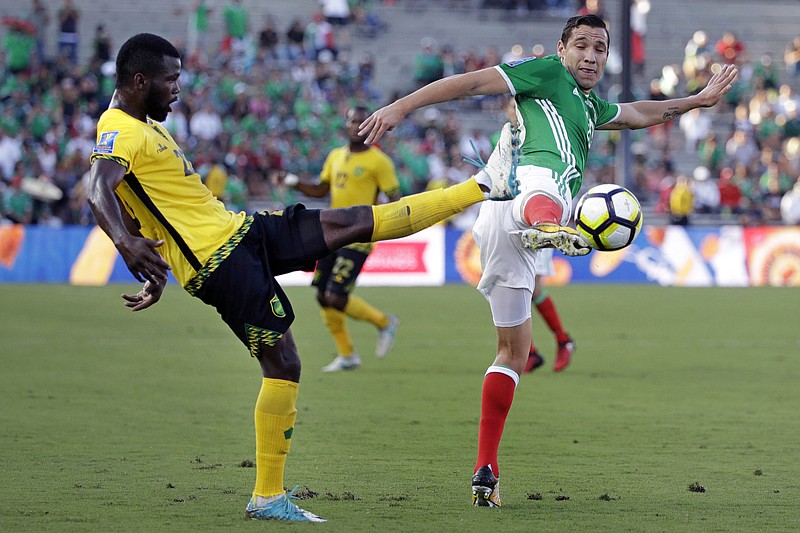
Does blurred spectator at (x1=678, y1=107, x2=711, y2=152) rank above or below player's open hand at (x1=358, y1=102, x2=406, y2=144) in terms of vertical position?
below

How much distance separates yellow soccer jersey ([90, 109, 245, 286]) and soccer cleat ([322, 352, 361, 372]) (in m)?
6.41

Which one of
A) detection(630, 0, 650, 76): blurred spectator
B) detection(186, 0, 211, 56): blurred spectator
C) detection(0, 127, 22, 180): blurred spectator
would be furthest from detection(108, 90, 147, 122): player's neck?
detection(630, 0, 650, 76): blurred spectator

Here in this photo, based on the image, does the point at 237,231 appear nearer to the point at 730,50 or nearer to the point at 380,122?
the point at 380,122

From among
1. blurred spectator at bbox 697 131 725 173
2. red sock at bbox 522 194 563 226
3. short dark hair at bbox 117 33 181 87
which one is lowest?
blurred spectator at bbox 697 131 725 173

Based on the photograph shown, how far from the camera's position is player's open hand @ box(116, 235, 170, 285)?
16.6 feet

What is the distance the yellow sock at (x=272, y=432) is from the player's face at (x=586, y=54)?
6.97ft

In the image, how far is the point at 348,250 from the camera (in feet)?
40.3

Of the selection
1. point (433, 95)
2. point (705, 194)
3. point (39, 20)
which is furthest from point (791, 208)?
point (433, 95)

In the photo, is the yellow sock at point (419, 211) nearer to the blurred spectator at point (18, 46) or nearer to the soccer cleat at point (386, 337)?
the soccer cleat at point (386, 337)

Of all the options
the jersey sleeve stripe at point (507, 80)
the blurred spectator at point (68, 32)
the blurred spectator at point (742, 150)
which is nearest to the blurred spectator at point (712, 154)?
the blurred spectator at point (742, 150)

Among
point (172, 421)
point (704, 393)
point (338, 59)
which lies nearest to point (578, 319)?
point (704, 393)

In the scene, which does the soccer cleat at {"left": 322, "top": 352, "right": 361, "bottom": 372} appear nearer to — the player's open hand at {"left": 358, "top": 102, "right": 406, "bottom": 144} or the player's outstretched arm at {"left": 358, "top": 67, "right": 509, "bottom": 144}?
the player's outstretched arm at {"left": 358, "top": 67, "right": 509, "bottom": 144}

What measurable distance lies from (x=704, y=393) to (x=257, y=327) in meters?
5.86

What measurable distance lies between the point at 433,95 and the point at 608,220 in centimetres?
104
